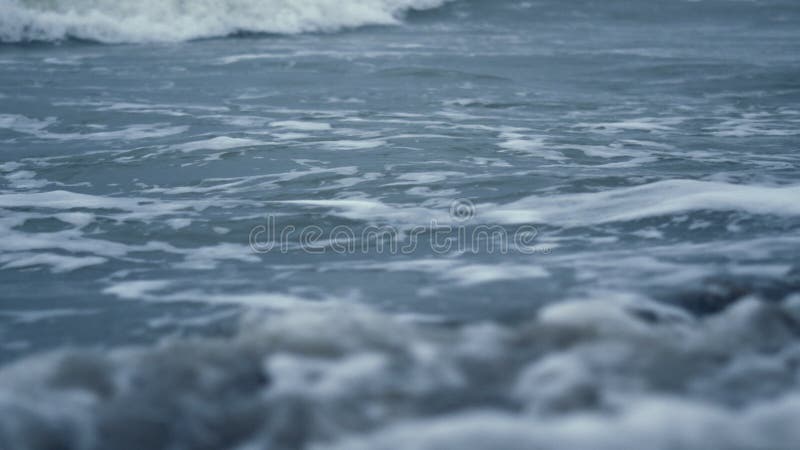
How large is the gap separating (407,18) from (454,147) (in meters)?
7.33

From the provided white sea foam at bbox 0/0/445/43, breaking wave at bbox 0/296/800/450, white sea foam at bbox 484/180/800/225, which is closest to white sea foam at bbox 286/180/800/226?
white sea foam at bbox 484/180/800/225

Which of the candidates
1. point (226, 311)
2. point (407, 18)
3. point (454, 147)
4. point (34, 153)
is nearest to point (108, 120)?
point (34, 153)

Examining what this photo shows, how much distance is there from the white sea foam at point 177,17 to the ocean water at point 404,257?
7.97 ft

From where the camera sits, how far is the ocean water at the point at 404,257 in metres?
1.81

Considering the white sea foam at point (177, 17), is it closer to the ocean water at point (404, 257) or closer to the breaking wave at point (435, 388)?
the ocean water at point (404, 257)

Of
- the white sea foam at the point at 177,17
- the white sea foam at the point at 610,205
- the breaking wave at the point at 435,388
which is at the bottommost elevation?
the white sea foam at the point at 610,205

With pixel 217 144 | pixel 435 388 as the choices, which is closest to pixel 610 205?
pixel 435 388

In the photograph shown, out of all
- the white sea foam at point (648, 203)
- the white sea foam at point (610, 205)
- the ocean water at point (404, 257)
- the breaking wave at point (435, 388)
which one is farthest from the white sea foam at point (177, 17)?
the breaking wave at point (435, 388)

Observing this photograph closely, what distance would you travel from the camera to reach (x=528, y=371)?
1944mm

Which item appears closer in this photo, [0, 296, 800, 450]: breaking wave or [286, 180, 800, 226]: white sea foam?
[0, 296, 800, 450]: breaking wave

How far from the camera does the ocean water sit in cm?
181

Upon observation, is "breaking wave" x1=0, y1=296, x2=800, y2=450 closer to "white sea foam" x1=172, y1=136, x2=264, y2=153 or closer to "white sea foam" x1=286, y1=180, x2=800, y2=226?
"white sea foam" x1=286, y1=180, x2=800, y2=226

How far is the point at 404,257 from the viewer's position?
3117 mm

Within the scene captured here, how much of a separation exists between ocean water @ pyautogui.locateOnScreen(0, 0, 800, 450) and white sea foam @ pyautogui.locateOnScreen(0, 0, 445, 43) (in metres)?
2.43
